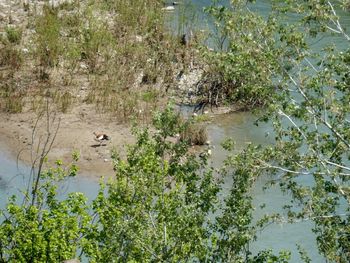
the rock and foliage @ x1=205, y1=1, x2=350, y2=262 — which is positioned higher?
foliage @ x1=205, y1=1, x2=350, y2=262

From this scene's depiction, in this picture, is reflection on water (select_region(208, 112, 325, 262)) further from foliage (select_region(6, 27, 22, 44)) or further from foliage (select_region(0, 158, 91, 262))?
foliage (select_region(6, 27, 22, 44))

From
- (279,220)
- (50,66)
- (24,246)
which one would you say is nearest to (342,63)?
(279,220)

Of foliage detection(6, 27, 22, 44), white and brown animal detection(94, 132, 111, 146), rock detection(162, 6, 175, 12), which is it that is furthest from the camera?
rock detection(162, 6, 175, 12)

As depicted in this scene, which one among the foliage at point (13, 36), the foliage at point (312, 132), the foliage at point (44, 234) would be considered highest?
the foliage at point (312, 132)

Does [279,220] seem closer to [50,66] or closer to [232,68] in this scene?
[232,68]

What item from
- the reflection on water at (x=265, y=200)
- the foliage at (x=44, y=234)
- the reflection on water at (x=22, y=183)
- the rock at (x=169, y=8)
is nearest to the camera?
the foliage at (x=44, y=234)

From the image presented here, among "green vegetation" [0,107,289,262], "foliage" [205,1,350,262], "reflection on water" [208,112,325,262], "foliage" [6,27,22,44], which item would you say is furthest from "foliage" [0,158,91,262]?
"foliage" [6,27,22,44]

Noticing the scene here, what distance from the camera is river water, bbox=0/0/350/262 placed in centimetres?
1276

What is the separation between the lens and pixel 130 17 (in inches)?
884

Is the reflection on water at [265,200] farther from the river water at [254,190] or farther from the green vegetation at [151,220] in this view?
the green vegetation at [151,220]

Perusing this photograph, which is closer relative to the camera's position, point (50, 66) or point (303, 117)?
point (303, 117)

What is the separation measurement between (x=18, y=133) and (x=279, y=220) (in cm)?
921

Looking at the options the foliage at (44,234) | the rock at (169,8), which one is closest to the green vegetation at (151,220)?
the foliage at (44,234)

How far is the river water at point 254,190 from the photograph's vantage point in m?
12.8
